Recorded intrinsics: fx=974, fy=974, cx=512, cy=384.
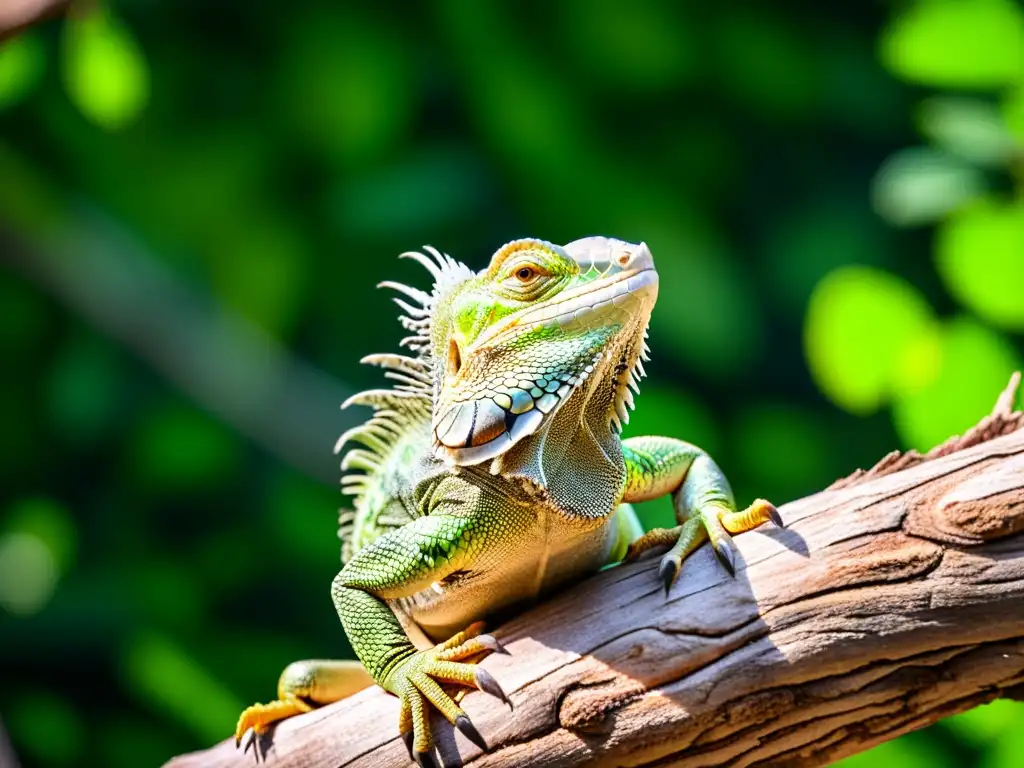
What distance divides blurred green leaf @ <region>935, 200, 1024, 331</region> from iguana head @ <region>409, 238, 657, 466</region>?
4.34 feet

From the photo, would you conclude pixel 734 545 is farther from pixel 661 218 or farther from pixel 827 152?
pixel 827 152

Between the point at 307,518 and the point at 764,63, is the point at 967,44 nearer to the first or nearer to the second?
the point at 764,63

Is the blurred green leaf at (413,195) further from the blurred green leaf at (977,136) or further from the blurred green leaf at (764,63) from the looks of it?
the blurred green leaf at (977,136)

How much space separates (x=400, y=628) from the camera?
8.76 ft

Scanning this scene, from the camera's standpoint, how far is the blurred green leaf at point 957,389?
322cm

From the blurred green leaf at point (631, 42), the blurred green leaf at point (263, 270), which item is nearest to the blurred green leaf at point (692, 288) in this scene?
the blurred green leaf at point (631, 42)

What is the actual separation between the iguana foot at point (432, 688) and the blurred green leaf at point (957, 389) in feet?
5.43

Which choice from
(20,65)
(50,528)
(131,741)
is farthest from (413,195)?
(131,741)

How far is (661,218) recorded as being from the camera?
5934 mm

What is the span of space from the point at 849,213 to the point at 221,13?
14.4ft

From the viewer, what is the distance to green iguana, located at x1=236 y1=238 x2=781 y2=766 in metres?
2.50

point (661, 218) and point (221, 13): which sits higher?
point (221, 13)

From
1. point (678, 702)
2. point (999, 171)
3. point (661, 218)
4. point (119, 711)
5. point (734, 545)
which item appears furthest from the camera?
point (119, 711)

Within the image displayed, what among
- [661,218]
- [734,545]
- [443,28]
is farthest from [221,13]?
[734,545]
